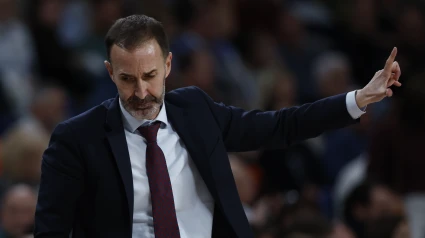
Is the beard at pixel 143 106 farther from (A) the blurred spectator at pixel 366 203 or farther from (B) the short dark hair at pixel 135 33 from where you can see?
(A) the blurred spectator at pixel 366 203

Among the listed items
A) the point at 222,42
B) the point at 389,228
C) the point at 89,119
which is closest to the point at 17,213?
the point at 389,228

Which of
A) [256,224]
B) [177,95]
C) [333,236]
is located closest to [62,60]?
[256,224]

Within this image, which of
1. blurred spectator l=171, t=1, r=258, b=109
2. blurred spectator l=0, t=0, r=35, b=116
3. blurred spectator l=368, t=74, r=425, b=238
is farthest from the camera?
blurred spectator l=171, t=1, r=258, b=109

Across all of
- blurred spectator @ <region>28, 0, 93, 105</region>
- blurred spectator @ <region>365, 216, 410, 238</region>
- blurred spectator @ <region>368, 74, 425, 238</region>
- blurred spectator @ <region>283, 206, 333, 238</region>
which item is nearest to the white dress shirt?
blurred spectator @ <region>283, 206, 333, 238</region>

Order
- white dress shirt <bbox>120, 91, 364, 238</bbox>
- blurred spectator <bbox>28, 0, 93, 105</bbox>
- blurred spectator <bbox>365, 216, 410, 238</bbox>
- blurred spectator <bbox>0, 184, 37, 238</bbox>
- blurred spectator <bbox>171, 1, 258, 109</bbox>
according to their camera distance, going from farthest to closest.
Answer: blurred spectator <bbox>171, 1, 258, 109</bbox> < blurred spectator <bbox>28, 0, 93, 105</bbox> < blurred spectator <bbox>0, 184, 37, 238</bbox> < blurred spectator <bbox>365, 216, 410, 238</bbox> < white dress shirt <bbox>120, 91, 364, 238</bbox>

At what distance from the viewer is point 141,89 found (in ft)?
10.5

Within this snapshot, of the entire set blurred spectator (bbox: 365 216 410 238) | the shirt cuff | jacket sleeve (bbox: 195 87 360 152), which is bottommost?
blurred spectator (bbox: 365 216 410 238)

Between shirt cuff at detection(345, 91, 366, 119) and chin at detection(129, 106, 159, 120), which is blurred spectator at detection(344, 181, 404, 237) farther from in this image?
chin at detection(129, 106, 159, 120)

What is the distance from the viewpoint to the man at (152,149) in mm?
3213

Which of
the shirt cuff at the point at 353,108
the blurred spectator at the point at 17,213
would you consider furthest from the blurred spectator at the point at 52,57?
the shirt cuff at the point at 353,108

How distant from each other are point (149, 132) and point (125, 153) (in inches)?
4.8

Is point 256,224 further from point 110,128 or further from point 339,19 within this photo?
point 339,19

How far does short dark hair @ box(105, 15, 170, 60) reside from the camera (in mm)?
3217

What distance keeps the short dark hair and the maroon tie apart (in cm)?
32
